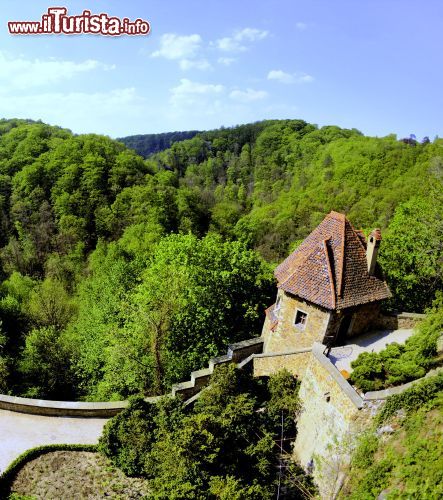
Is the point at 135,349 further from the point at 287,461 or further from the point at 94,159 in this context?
the point at 94,159

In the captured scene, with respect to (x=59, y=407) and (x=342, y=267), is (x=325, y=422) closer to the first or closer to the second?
(x=342, y=267)

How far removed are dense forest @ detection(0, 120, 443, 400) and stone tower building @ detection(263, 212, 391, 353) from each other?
428cm

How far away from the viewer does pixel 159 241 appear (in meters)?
45.8

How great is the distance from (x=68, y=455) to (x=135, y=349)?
6.59 meters

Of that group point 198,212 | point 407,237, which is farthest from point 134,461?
point 198,212

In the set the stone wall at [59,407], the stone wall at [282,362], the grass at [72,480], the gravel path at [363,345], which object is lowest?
the grass at [72,480]

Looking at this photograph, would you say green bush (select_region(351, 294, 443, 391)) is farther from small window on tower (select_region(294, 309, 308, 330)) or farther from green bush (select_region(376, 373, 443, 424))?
small window on tower (select_region(294, 309, 308, 330))

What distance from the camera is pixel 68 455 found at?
764 inches

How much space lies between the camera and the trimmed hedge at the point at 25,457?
685 inches

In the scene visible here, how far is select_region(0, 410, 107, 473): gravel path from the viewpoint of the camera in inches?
771

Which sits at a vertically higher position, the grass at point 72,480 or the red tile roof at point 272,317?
the red tile roof at point 272,317

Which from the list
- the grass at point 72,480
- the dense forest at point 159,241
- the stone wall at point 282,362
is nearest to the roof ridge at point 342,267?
the stone wall at point 282,362

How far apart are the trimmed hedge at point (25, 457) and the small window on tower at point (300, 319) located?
36.3 feet

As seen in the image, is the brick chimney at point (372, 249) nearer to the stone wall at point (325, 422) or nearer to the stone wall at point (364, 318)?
the stone wall at point (364, 318)
